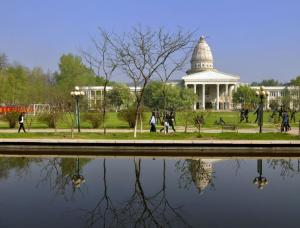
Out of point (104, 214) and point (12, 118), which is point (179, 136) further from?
point (12, 118)

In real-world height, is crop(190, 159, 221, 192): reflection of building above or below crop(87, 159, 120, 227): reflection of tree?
above

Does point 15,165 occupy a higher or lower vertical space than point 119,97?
lower

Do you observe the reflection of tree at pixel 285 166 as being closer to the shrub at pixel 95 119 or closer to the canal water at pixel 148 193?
the canal water at pixel 148 193

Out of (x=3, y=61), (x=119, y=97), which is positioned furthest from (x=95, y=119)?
(x=119, y=97)

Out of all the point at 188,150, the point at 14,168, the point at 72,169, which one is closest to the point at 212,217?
the point at 72,169

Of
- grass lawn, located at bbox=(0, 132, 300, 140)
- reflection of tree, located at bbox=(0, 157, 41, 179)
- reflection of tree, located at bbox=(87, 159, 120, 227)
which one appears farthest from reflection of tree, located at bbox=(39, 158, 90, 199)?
grass lawn, located at bbox=(0, 132, 300, 140)

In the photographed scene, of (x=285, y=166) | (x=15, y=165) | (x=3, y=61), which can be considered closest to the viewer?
(x=15, y=165)

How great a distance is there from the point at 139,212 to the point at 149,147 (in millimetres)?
9420

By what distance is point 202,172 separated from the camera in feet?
42.8

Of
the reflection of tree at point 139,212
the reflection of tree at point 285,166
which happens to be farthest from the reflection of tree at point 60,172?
the reflection of tree at point 285,166

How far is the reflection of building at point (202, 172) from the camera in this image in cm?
1133

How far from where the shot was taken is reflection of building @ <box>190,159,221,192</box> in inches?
446

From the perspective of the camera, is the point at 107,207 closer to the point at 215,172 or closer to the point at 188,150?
the point at 215,172

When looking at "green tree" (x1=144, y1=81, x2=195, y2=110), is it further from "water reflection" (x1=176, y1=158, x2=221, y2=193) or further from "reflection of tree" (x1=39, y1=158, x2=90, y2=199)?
"reflection of tree" (x1=39, y1=158, x2=90, y2=199)
